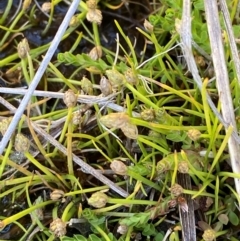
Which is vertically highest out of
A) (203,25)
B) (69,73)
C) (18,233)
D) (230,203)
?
(203,25)

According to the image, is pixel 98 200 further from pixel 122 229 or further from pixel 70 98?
pixel 70 98

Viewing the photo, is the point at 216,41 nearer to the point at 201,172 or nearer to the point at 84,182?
the point at 201,172

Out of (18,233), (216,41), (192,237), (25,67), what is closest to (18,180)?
(18,233)

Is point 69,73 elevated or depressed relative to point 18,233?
elevated

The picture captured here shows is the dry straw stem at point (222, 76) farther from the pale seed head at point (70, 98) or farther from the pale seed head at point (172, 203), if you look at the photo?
the pale seed head at point (70, 98)

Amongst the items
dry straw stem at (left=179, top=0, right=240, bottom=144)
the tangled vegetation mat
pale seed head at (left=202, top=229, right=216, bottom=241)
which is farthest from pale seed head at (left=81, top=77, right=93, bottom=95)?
pale seed head at (left=202, top=229, right=216, bottom=241)

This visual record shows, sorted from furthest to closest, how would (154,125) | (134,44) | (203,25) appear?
(134,44), (203,25), (154,125)

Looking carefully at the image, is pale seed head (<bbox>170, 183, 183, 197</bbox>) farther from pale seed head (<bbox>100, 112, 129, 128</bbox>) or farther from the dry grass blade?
pale seed head (<bbox>100, 112, 129, 128</bbox>)
